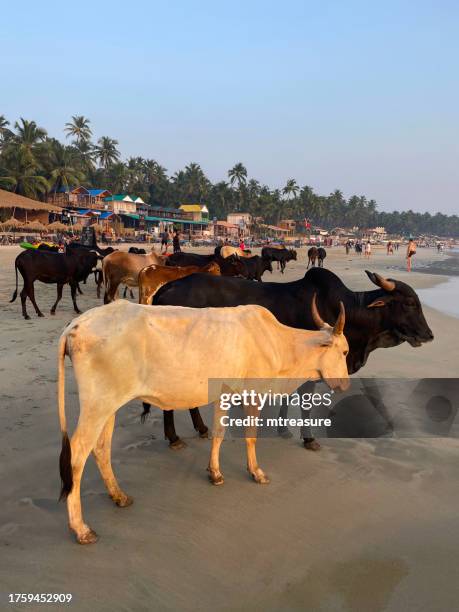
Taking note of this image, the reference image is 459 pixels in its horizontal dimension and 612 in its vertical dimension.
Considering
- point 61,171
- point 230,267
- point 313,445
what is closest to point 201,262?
point 230,267

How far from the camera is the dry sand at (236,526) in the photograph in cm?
275

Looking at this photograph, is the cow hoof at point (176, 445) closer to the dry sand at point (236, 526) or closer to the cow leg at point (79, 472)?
the dry sand at point (236, 526)

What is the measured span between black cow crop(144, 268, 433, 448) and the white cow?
1301 millimetres

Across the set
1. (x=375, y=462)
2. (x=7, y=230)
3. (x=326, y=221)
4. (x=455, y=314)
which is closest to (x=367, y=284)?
(x=455, y=314)

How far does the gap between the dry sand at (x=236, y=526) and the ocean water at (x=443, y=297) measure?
10.8 metres

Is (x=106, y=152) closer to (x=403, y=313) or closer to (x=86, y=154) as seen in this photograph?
(x=86, y=154)

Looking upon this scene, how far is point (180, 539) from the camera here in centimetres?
322

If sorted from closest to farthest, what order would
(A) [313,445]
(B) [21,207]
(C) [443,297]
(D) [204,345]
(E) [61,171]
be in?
(D) [204,345] → (A) [313,445] → (C) [443,297] → (B) [21,207] → (E) [61,171]

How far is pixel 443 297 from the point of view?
17.9 metres

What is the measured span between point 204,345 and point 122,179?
270 feet

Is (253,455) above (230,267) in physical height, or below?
below

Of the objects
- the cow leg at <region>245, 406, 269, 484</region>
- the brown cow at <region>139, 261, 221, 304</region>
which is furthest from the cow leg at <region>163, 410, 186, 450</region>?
the brown cow at <region>139, 261, 221, 304</region>

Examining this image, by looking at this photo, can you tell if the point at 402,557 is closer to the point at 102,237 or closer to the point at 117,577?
the point at 117,577

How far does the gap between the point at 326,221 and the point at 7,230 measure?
13717cm
